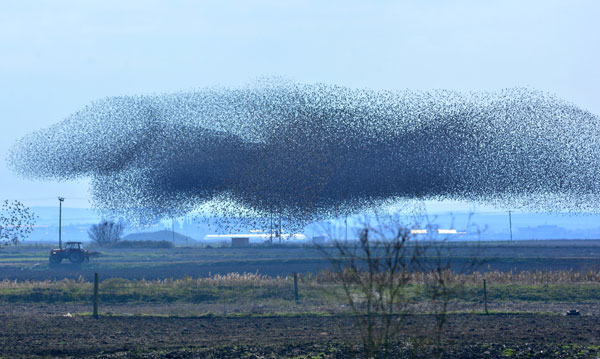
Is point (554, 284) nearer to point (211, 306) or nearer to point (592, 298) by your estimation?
point (592, 298)

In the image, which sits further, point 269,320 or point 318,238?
point 318,238

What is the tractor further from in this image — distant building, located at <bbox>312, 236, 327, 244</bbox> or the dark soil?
the dark soil

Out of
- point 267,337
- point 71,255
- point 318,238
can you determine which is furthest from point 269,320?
point 318,238

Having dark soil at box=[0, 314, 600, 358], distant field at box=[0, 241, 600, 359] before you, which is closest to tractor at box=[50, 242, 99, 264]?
distant field at box=[0, 241, 600, 359]

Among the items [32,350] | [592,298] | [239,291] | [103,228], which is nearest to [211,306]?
[239,291]

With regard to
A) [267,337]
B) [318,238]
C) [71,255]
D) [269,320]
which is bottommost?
[269,320]

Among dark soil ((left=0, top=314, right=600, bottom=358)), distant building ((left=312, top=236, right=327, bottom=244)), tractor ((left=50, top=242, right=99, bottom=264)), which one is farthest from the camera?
tractor ((left=50, top=242, right=99, bottom=264))

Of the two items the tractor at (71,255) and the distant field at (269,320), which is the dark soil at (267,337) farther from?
the tractor at (71,255)

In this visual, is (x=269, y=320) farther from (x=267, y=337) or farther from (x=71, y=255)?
(x=71, y=255)

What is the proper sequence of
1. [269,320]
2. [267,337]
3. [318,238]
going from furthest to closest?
[318,238] → [269,320] → [267,337]

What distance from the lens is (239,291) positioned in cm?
3831

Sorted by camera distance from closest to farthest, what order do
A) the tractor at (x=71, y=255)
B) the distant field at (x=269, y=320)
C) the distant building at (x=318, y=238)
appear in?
the distant building at (x=318, y=238), the distant field at (x=269, y=320), the tractor at (x=71, y=255)

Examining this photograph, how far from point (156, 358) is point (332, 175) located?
44.4 meters

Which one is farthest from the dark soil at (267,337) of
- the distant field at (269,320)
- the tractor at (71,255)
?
the tractor at (71,255)
